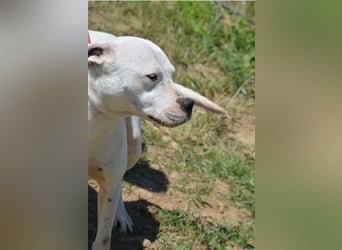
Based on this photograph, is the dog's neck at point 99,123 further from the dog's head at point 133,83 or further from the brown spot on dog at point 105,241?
the brown spot on dog at point 105,241

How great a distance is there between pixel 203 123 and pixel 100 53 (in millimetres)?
2231

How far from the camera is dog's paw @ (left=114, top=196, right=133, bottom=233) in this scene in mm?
3955

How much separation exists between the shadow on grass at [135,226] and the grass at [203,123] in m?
0.05

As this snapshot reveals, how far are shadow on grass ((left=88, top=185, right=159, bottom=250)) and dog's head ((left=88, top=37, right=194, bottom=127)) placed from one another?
34.1 inches

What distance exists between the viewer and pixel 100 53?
3.12 meters

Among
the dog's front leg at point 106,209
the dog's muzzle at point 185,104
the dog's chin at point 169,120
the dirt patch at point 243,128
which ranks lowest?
the dirt patch at point 243,128

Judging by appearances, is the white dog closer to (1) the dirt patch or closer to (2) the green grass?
(2) the green grass

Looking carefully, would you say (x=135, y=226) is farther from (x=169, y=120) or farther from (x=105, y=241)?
(x=169, y=120)

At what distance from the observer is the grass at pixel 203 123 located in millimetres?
4113

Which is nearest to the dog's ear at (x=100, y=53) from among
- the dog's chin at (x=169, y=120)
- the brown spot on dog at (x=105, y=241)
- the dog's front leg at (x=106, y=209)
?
the dog's chin at (x=169, y=120)

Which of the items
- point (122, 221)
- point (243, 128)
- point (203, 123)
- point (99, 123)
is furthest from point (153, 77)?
point (243, 128)
